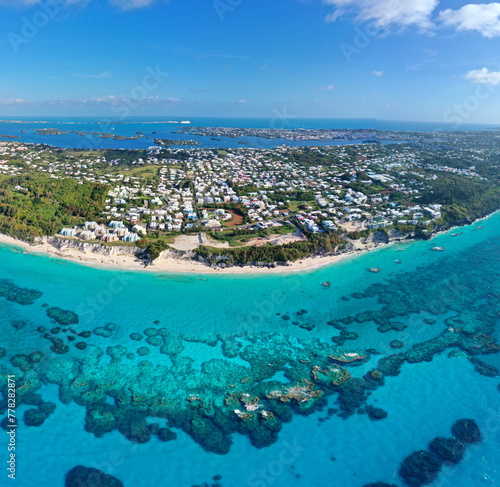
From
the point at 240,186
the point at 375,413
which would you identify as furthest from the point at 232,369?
the point at 240,186

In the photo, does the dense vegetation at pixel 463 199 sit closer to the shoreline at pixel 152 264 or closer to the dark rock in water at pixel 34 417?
the shoreline at pixel 152 264

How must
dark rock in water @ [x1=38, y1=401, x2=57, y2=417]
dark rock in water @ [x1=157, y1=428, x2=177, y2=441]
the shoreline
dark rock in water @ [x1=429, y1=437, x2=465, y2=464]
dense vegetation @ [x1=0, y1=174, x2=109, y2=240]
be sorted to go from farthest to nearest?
dense vegetation @ [x1=0, y1=174, x2=109, y2=240] → the shoreline → dark rock in water @ [x1=38, y1=401, x2=57, y2=417] → dark rock in water @ [x1=157, y1=428, x2=177, y2=441] → dark rock in water @ [x1=429, y1=437, x2=465, y2=464]

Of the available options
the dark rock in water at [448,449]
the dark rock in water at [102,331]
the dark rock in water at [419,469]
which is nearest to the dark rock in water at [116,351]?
the dark rock in water at [102,331]

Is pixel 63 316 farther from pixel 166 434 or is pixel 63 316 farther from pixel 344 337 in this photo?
pixel 344 337

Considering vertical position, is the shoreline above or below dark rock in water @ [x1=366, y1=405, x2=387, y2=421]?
above

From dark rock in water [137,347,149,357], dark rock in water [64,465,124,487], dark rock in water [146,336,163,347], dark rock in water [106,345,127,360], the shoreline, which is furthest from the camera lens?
the shoreline

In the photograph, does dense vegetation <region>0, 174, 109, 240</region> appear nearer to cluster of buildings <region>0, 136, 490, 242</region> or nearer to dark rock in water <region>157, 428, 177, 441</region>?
cluster of buildings <region>0, 136, 490, 242</region>

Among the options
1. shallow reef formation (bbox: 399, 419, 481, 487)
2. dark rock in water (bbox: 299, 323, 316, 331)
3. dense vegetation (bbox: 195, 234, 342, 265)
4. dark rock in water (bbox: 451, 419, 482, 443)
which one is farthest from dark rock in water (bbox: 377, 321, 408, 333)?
dense vegetation (bbox: 195, 234, 342, 265)

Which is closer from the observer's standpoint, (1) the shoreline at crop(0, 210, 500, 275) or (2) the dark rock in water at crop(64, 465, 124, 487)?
(2) the dark rock in water at crop(64, 465, 124, 487)
